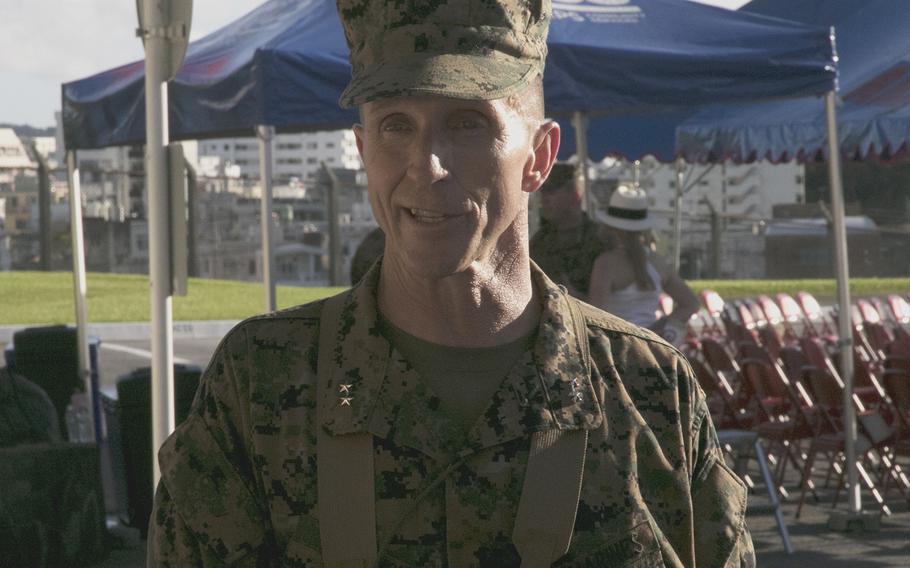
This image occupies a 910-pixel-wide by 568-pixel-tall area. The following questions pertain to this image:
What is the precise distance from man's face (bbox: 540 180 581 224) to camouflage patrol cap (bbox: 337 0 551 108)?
15.4 ft

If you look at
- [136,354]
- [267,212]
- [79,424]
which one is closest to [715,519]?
[267,212]

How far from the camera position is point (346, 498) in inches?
66.6

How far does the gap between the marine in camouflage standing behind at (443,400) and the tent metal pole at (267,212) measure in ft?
16.4

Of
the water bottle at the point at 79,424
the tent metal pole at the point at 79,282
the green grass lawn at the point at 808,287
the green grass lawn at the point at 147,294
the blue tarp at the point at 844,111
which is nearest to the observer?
the water bottle at the point at 79,424

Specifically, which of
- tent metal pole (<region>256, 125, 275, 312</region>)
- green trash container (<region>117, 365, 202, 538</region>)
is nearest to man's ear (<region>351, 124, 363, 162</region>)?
tent metal pole (<region>256, 125, 275, 312</region>)

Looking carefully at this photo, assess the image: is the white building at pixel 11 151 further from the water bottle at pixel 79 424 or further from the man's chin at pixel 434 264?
the man's chin at pixel 434 264

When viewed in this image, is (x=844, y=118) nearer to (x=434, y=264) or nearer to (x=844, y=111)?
(x=844, y=111)

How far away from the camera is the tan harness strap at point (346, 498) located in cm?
167

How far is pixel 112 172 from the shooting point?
28516mm

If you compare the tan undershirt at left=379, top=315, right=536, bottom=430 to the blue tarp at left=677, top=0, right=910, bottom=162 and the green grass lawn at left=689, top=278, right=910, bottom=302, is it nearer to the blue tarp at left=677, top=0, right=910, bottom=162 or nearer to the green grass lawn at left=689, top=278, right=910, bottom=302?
the blue tarp at left=677, top=0, right=910, bottom=162

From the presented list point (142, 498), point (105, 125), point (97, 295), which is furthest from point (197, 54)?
point (97, 295)

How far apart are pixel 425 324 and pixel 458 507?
0.24 metres

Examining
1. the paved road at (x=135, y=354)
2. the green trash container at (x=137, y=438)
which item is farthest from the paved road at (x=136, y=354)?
the green trash container at (x=137, y=438)

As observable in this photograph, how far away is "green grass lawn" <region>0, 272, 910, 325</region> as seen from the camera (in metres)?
24.9
